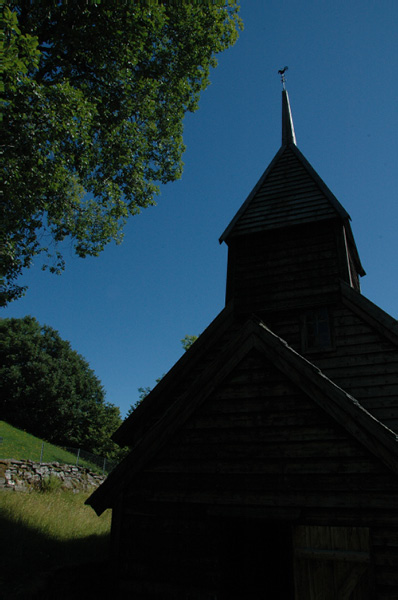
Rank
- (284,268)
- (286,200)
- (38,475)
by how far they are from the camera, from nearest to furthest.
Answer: (284,268) < (286,200) < (38,475)

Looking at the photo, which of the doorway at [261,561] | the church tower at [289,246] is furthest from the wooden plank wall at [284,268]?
the doorway at [261,561]

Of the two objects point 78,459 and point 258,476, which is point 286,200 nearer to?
point 258,476

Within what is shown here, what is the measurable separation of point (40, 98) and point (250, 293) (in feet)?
25.6

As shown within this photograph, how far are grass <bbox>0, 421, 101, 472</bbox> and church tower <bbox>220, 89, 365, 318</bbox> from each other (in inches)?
857

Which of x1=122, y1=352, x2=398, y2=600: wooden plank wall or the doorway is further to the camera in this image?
the doorway

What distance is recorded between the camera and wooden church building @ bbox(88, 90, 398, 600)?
4.56 m

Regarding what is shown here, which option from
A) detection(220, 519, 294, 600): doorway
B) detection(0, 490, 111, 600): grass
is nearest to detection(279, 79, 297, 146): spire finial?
detection(220, 519, 294, 600): doorway

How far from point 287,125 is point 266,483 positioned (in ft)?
41.9

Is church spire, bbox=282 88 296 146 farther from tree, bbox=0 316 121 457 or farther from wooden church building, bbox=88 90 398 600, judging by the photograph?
tree, bbox=0 316 121 457

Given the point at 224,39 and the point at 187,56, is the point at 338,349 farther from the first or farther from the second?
the point at 224,39

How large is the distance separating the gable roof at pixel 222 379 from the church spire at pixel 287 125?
9703 mm

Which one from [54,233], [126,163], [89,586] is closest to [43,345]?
[54,233]

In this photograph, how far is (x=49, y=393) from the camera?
43406 mm

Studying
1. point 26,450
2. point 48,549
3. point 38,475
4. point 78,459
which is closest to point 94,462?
point 78,459
